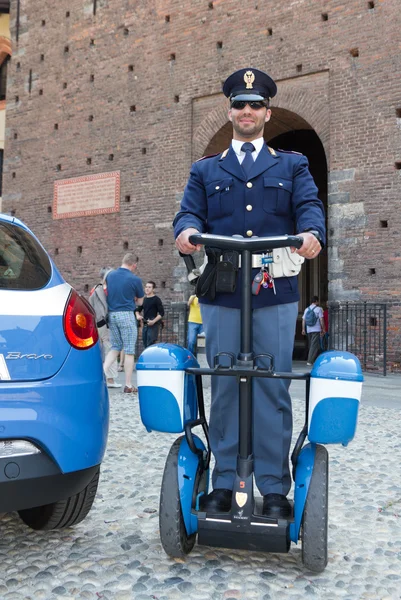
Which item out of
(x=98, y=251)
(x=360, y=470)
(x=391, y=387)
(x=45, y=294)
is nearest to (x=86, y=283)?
(x=98, y=251)

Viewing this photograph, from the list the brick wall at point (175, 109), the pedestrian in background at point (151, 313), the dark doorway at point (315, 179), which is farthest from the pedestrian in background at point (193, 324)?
the dark doorway at point (315, 179)

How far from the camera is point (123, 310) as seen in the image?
7520mm

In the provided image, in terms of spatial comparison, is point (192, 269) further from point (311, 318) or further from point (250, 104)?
point (311, 318)

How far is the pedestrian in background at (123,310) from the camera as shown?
7453mm

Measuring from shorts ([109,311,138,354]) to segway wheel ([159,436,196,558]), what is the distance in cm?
520

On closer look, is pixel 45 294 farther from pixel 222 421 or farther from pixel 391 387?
pixel 391 387

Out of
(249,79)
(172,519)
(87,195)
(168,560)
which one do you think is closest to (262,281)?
(249,79)

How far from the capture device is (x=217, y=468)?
8.00 feet

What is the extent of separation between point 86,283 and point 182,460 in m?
12.9

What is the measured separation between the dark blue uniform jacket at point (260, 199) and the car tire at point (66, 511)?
0.95 m

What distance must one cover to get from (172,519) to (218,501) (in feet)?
0.61

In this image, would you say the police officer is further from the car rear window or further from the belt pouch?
the car rear window

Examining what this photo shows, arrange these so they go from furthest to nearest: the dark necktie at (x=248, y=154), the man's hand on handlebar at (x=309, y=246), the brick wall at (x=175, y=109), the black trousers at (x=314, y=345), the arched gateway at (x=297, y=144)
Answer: the arched gateway at (x=297, y=144)
the black trousers at (x=314, y=345)
the brick wall at (x=175, y=109)
the dark necktie at (x=248, y=154)
the man's hand on handlebar at (x=309, y=246)

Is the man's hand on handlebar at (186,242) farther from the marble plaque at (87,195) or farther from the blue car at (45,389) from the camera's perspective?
the marble plaque at (87,195)
